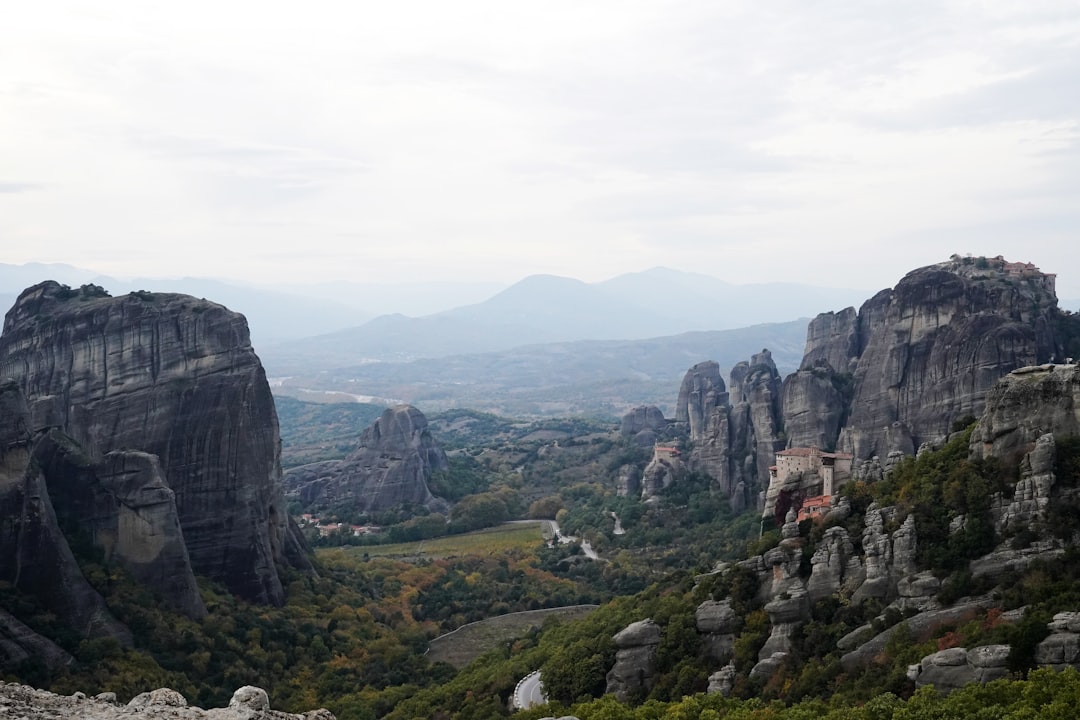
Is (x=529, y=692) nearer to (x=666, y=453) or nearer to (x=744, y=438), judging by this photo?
(x=744, y=438)

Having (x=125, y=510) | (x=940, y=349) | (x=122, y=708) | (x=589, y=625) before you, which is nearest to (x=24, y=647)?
(x=125, y=510)

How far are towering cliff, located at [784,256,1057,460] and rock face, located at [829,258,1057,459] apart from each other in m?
0.06

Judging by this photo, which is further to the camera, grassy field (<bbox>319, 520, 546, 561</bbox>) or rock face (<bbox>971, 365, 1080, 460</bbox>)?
grassy field (<bbox>319, 520, 546, 561</bbox>)

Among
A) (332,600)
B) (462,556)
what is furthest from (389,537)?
(332,600)

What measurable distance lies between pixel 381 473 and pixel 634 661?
63794 millimetres

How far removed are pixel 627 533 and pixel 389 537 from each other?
18.7 m

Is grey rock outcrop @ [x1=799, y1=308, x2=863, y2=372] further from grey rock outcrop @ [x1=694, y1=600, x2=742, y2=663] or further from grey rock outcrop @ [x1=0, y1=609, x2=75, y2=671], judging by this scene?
grey rock outcrop @ [x1=0, y1=609, x2=75, y2=671]

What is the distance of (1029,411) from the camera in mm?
32125

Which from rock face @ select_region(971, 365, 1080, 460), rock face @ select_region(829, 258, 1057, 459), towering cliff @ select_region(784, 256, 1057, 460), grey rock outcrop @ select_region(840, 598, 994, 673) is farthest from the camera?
towering cliff @ select_region(784, 256, 1057, 460)

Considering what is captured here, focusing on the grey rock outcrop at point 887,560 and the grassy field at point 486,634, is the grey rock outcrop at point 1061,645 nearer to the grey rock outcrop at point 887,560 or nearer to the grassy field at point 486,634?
the grey rock outcrop at point 887,560

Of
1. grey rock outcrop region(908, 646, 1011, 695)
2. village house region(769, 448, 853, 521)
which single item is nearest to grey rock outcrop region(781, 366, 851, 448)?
village house region(769, 448, 853, 521)

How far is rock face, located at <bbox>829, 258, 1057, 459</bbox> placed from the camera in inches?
2359

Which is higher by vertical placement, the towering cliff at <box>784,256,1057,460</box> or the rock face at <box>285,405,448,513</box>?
the towering cliff at <box>784,256,1057,460</box>

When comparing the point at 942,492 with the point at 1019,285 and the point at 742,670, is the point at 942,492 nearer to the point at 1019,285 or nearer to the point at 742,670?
the point at 742,670
